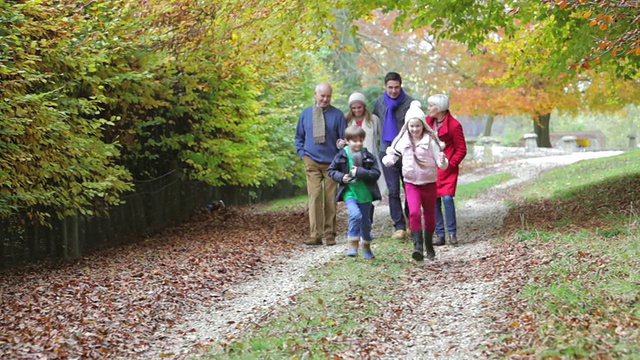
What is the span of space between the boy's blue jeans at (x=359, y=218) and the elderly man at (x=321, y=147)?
1965 mm

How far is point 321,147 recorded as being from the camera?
11008mm

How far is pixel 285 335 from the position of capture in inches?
235

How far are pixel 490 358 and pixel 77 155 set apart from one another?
6.21 m

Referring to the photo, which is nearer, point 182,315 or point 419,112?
point 182,315

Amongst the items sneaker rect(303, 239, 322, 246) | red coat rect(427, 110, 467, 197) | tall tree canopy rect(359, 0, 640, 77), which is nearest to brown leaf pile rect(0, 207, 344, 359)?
sneaker rect(303, 239, 322, 246)

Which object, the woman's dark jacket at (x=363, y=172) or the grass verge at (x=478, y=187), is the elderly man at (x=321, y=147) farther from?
the grass verge at (x=478, y=187)

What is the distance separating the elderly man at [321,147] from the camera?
1098 cm

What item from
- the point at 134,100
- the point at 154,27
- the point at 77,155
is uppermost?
the point at 154,27

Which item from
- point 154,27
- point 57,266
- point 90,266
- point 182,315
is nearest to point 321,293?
point 182,315

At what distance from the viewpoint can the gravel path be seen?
5699 millimetres

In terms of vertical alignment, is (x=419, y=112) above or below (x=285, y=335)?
above

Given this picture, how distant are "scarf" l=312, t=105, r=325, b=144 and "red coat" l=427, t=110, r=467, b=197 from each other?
178 centimetres

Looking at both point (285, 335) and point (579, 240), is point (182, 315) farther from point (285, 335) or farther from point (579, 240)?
point (579, 240)

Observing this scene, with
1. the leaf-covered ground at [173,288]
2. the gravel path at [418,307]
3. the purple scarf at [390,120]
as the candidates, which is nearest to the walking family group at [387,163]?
the purple scarf at [390,120]
